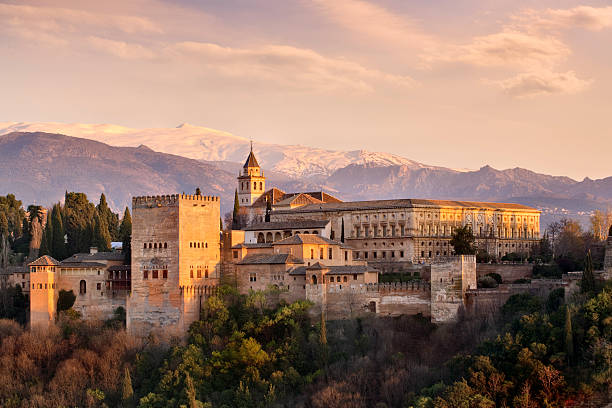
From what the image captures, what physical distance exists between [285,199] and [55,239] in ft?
79.3

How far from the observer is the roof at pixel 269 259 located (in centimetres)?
5975

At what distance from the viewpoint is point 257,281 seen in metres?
60.2

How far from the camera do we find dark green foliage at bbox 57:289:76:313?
202 feet

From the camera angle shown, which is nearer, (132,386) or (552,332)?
(552,332)

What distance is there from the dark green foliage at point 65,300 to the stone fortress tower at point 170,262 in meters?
4.26

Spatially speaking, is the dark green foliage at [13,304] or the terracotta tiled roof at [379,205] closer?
the dark green foliage at [13,304]

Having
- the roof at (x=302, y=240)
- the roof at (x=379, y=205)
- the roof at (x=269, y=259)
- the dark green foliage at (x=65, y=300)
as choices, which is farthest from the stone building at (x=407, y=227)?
the dark green foliage at (x=65, y=300)

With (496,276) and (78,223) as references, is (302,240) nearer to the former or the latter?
(496,276)

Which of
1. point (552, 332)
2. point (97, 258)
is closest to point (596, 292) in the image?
point (552, 332)

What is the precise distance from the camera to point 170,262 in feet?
195

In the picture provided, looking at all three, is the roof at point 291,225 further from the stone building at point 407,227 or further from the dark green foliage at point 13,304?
the dark green foliage at point 13,304

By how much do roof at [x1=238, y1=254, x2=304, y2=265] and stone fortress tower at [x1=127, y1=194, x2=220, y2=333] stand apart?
222cm

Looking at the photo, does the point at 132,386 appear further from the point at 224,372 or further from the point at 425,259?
the point at 425,259

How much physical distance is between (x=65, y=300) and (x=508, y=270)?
96.6ft
